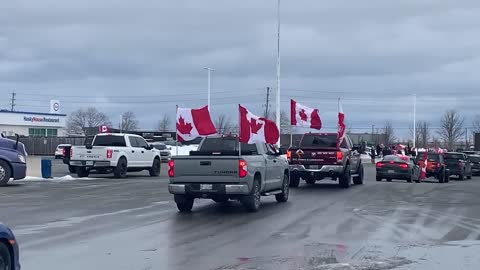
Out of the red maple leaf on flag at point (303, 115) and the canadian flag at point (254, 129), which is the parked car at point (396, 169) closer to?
the red maple leaf on flag at point (303, 115)

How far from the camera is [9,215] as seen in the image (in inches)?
628

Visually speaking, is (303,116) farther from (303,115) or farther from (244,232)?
(244,232)

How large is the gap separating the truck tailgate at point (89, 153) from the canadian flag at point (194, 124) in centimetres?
953

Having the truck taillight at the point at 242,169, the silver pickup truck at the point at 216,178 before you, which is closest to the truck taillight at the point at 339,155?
the silver pickup truck at the point at 216,178

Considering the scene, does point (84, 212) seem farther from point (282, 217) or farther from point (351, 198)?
point (351, 198)

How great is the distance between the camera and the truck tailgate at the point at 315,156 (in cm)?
2556

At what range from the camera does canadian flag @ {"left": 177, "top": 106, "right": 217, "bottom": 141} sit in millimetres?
20734

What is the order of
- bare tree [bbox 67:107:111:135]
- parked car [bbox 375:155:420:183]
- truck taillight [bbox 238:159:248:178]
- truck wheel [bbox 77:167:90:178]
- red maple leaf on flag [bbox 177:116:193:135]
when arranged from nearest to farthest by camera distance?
truck taillight [bbox 238:159:248:178] → red maple leaf on flag [bbox 177:116:193:135] → truck wheel [bbox 77:167:90:178] → parked car [bbox 375:155:420:183] → bare tree [bbox 67:107:111:135]

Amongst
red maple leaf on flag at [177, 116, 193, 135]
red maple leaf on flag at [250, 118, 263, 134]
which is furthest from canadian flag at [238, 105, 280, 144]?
red maple leaf on flag at [177, 116, 193, 135]

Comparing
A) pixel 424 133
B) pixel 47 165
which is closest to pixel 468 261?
pixel 47 165

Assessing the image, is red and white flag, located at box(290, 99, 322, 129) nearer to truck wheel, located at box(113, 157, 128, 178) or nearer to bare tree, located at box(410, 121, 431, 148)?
truck wheel, located at box(113, 157, 128, 178)

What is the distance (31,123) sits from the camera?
3440 inches

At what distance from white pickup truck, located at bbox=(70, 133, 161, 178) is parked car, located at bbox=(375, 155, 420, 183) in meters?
11.3

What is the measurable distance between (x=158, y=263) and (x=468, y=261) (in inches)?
178
